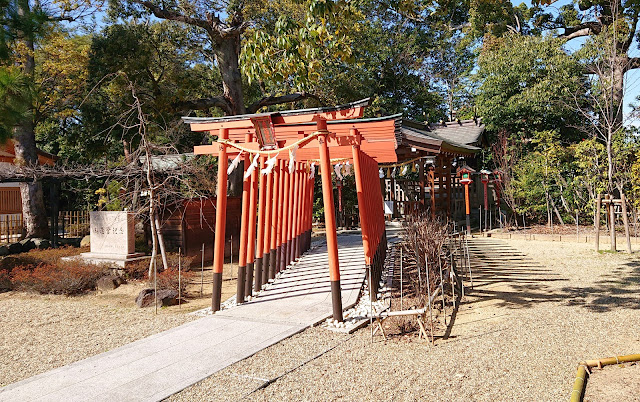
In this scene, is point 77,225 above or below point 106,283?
above

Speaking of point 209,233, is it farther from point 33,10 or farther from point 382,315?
point 382,315

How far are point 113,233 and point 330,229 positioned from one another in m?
6.57

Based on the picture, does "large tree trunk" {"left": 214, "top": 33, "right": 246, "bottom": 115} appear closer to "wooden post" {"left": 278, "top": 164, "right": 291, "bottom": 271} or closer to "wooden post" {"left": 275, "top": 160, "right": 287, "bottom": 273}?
"wooden post" {"left": 278, "top": 164, "right": 291, "bottom": 271}

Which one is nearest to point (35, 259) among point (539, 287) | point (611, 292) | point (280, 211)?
point (280, 211)

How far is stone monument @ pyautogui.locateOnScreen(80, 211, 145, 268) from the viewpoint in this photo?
34.0 feet

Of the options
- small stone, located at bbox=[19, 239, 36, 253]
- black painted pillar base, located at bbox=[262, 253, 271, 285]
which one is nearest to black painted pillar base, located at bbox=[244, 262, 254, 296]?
black painted pillar base, located at bbox=[262, 253, 271, 285]

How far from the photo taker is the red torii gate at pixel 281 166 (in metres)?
6.28

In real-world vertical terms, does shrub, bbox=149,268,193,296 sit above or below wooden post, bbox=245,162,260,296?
below

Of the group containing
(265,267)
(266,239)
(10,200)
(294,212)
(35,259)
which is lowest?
(265,267)

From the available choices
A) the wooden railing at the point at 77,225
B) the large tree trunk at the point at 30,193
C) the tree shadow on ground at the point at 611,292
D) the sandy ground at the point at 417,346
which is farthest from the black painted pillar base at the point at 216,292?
Answer: the wooden railing at the point at 77,225

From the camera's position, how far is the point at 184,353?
5.03m

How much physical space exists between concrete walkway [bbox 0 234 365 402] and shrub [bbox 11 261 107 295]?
369 centimetres

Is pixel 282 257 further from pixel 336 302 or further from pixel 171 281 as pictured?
pixel 336 302

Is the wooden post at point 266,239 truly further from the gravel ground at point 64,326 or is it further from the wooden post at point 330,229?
the wooden post at point 330,229
